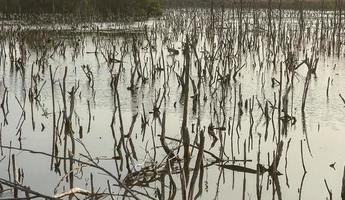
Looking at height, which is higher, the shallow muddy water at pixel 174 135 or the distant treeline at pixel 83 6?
the distant treeline at pixel 83 6

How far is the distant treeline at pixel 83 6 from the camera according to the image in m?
19.8

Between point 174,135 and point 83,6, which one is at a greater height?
point 83,6

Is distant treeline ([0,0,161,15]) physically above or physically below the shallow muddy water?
above

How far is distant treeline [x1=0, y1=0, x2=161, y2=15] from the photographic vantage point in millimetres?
19750

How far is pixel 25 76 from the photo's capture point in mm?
8805

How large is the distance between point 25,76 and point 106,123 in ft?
11.3

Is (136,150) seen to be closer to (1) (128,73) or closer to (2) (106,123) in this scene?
(2) (106,123)

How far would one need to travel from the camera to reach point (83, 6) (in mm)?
20094

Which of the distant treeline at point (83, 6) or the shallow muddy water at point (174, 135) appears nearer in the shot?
the shallow muddy water at point (174, 135)

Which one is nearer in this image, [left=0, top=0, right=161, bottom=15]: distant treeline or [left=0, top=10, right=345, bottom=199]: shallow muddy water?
[left=0, top=10, right=345, bottom=199]: shallow muddy water

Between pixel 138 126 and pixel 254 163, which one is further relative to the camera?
pixel 138 126

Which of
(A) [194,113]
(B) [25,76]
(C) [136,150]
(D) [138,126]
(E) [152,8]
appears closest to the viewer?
(C) [136,150]

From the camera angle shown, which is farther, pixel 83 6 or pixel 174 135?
pixel 83 6

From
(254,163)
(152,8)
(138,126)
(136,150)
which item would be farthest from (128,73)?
(152,8)
